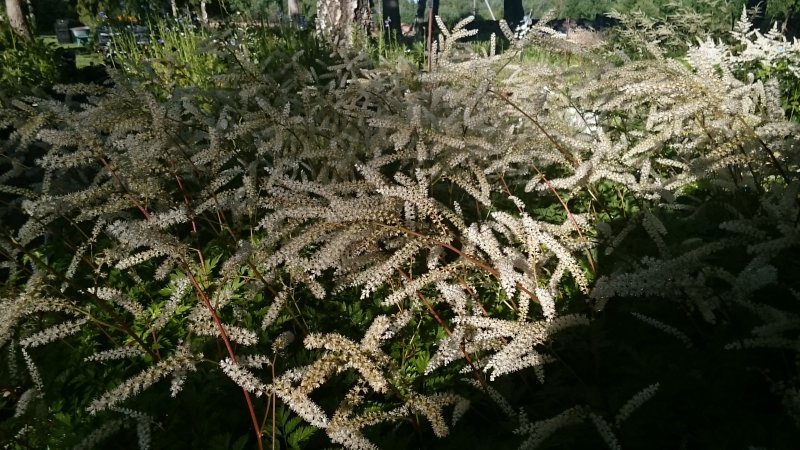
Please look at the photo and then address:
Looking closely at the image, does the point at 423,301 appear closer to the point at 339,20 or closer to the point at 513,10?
the point at 339,20

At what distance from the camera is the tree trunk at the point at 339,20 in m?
8.10

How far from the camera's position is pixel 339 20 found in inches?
328

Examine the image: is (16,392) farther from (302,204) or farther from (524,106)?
(524,106)

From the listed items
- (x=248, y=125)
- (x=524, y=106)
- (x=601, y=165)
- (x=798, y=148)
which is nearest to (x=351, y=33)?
(x=524, y=106)

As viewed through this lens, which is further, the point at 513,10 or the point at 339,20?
the point at 513,10

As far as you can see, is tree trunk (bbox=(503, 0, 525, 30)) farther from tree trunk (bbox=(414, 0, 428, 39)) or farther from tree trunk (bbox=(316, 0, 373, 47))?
tree trunk (bbox=(316, 0, 373, 47))

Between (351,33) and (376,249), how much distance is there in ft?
20.7

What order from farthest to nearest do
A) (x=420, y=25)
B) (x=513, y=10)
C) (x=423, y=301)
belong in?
(x=513, y=10) < (x=420, y=25) < (x=423, y=301)

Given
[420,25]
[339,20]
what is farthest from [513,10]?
[339,20]

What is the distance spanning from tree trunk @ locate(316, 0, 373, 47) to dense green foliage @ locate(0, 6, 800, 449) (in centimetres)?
441

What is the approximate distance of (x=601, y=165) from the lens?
3.07 metres

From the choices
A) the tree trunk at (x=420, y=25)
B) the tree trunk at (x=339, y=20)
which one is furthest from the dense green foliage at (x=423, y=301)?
the tree trunk at (x=420, y=25)

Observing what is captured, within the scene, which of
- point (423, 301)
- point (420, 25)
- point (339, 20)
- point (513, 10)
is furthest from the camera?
point (513, 10)

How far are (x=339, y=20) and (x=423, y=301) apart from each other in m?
6.95
